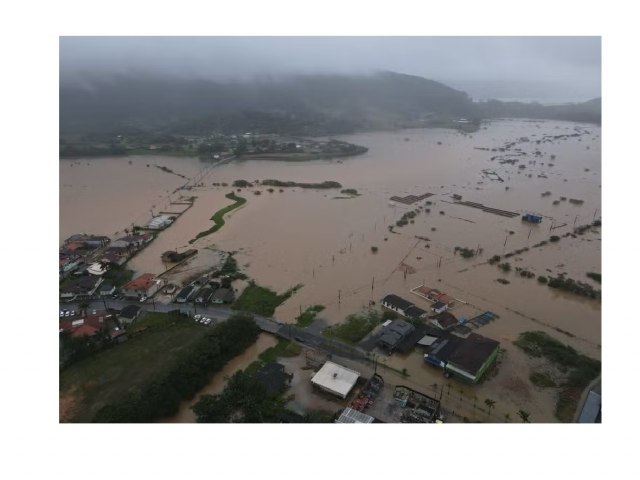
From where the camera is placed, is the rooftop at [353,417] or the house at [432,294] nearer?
the rooftop at [353,417]

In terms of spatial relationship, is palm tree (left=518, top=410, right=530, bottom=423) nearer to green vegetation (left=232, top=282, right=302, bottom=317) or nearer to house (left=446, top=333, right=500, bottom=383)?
house (left=446, top=333, right=500, bottom=383)

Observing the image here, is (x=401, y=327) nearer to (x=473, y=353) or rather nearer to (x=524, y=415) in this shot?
(x=473, y=353)

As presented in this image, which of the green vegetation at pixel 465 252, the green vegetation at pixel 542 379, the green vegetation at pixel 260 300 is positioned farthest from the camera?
the green vegetation at pixel 465 252

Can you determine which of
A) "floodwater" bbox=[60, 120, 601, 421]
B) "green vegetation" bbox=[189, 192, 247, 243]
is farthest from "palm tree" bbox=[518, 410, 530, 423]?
"green vegetation" bbox=[189, 192, 247, 243]

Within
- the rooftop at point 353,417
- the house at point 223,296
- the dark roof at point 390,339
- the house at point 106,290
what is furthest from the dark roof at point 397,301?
the house at point 106,290

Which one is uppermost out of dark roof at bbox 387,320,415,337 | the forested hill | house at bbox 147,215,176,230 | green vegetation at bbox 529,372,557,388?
the forested hill

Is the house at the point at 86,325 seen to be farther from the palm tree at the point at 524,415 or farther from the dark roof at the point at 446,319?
the palm tree at the point at 524,415

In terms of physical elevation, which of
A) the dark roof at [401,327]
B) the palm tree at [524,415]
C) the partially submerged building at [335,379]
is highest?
the dark roof at [401,327]
